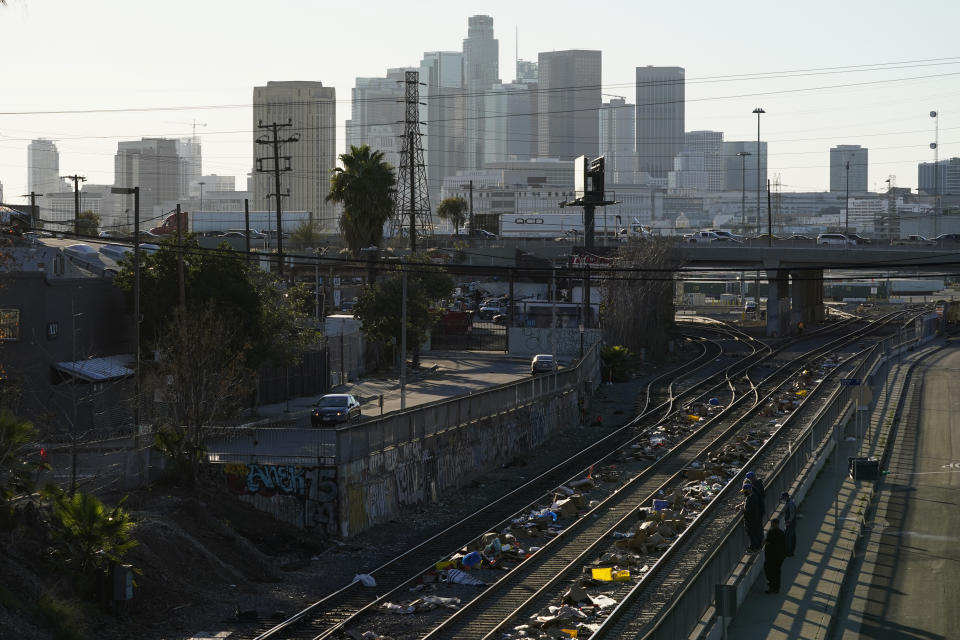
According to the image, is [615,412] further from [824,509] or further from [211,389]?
[211,389]

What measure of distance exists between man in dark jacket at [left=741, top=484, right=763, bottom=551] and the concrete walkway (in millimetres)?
408

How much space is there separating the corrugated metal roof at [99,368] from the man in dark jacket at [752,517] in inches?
834

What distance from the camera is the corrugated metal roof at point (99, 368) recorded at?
36156 millimetres

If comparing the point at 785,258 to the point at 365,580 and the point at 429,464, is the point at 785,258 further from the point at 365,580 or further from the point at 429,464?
the point at 365,580

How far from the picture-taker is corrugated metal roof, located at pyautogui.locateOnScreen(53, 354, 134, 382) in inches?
1423

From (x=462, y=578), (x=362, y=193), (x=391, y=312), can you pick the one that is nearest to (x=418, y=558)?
(x=462, y=578)

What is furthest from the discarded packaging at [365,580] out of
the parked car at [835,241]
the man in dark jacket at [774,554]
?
the parked car at [835,241]

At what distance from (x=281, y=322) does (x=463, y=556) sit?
20208mm

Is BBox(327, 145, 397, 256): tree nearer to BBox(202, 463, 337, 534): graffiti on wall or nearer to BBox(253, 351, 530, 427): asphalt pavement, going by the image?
BBox(253, 351, 530, 427): asphalt pavement

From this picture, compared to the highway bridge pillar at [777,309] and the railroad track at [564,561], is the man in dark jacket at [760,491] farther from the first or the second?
the highway bridge pillar at [777,309]

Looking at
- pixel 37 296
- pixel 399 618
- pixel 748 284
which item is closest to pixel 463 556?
pixel 399 618

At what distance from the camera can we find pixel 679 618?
1530cm

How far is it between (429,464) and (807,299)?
74516 millimetres

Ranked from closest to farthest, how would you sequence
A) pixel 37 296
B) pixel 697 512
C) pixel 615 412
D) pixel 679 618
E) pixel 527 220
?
pixel 679 618 < pixel 697 512 < pixel 37 296 < pixel 615 412 < pixel 527 220
